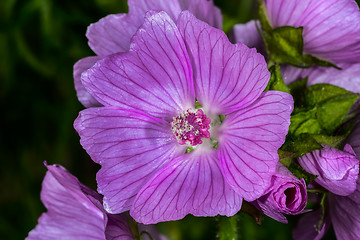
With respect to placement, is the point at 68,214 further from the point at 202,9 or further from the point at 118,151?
the point at 202,9

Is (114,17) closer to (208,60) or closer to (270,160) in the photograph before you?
(208,60)

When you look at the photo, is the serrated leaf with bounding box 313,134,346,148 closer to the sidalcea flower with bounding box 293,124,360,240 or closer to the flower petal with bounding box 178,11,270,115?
the sidalcea flower with bounding box 293,124,360,240

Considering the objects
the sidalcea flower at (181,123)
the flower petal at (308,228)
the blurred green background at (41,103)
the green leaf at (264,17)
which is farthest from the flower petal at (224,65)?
the blurred green background at (41,103)

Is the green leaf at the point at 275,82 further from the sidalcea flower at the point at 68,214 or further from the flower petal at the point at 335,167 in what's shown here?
the sidalcea flower at the point at 68,214

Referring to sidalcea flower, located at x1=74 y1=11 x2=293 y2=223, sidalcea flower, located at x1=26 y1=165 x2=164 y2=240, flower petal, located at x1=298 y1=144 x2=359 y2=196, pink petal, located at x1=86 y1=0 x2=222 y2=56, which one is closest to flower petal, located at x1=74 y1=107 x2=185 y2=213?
sidalcea flower, located at x1=74 y1=11 x2=293 y2=223

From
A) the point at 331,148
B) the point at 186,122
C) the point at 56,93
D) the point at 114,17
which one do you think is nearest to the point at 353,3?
the point at 331,148
